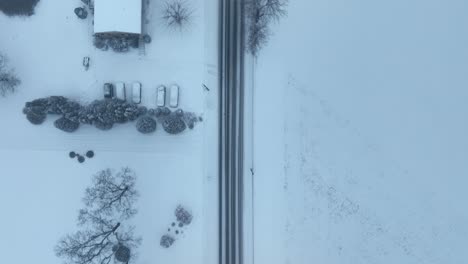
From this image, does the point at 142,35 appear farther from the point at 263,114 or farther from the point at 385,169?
the point at 385,169

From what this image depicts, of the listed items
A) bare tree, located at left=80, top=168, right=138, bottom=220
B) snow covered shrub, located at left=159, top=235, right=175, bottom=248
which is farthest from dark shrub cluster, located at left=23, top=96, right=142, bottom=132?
snow covered shrub, located at left=159, top=235, right=175, bottom=248

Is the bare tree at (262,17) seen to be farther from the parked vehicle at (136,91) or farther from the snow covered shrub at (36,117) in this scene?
the snow covered shrub at (36,117)

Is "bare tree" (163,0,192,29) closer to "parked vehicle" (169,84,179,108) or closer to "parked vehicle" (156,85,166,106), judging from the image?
"parked vehicle" (169,84,179,108)

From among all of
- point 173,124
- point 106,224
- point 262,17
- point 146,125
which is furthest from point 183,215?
point 262,17

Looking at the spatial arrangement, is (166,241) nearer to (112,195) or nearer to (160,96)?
(112,195)

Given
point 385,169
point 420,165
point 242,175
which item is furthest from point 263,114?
point 420,165
